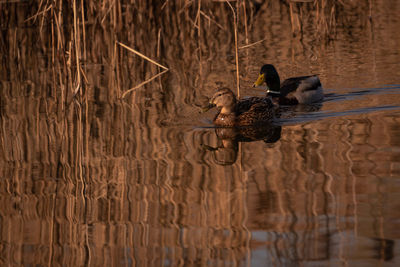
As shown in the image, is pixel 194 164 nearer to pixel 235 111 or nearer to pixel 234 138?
pixel 234 138

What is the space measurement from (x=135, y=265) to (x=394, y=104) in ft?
15.9

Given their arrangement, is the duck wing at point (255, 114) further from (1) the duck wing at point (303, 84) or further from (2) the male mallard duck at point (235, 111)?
(1) the duck wing at point (303, 84)

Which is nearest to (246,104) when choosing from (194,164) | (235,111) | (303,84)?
(235,111)

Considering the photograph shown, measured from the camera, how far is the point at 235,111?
324 inches

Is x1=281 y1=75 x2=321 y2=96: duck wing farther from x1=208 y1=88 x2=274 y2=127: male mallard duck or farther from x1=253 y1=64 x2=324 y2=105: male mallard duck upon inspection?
x1=208 y1=88 x2=274 y2=127: male mallard duck

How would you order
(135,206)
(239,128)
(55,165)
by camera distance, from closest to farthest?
1. (135,206)
2. (55,165)
3. (239,128)

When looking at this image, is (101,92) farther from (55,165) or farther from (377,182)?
(377,182)

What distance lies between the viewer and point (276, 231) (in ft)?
15.0

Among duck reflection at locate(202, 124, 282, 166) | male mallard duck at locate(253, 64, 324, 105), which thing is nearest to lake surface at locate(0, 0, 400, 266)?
duck reflection at locate(202, 124, 282, 166)

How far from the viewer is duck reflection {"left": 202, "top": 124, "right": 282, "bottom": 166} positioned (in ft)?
21.2

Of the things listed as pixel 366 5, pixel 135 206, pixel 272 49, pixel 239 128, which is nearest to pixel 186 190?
pixel 135 206

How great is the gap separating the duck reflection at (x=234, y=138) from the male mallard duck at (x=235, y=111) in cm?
10

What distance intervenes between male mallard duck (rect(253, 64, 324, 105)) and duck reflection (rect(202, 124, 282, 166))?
151 cm

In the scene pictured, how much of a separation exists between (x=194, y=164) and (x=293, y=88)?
3.80 metres
